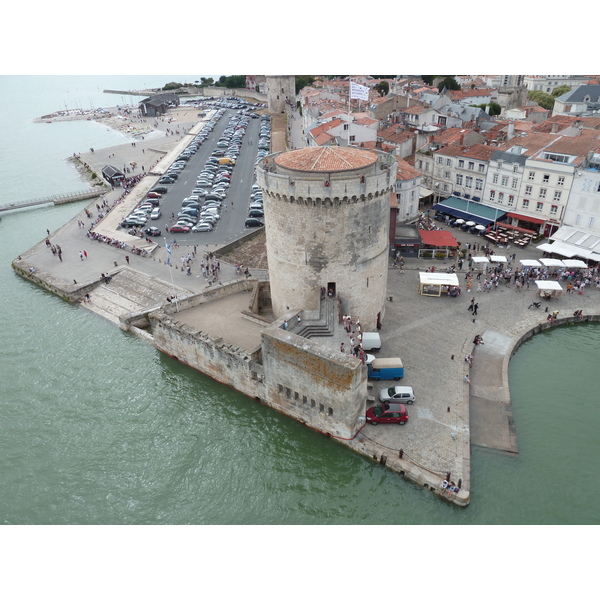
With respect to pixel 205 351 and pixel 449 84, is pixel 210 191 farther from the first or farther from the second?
pixel 449 84

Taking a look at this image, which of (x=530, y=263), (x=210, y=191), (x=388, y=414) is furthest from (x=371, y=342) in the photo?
(x=210, y=191)

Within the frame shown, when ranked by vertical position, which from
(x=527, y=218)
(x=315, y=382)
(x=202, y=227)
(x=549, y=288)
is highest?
(x=315, y=382)

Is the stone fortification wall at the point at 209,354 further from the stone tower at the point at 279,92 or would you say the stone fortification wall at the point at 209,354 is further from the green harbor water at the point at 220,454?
the stone tower at the point at 279,92

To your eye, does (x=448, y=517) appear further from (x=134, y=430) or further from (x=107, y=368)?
(x=107, y=368)

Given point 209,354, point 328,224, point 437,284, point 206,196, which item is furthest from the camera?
point 206,196

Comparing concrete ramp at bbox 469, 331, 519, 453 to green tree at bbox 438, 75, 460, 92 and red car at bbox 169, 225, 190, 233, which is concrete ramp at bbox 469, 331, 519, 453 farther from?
green tree at bbox 438, 75, 460, 92

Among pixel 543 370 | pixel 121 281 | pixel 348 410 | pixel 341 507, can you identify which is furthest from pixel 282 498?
pixel 121 281

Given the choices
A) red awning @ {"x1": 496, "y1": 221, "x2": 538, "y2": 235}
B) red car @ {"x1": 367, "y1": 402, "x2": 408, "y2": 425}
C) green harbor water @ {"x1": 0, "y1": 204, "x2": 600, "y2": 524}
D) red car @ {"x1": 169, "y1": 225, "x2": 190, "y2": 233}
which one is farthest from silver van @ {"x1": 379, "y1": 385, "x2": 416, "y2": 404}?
red car @ {"x1": 169, "y1": 225, "x2": 190, "y2": 233}
